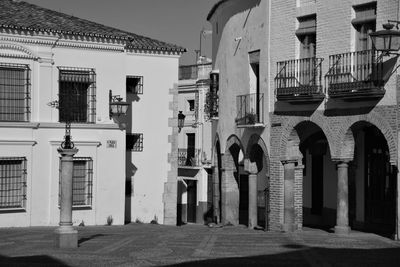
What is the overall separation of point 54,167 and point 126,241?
21.4ft

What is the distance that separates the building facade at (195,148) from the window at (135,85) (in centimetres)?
1244

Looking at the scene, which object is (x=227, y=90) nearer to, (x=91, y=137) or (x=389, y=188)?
(x=91, y=137)

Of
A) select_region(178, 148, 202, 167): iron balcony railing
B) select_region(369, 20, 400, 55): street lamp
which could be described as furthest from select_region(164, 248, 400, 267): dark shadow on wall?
select_region(178, 148, 202, 167): iron balcony railing

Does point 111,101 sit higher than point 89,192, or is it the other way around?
point 111,101

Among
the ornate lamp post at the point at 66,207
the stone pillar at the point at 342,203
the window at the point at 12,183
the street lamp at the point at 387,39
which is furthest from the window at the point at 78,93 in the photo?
the street lamp at the point at 387,39

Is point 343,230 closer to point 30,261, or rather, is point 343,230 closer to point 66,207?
point 66,207

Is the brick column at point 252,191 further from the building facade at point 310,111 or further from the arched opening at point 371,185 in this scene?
the arched opening at point 371,185

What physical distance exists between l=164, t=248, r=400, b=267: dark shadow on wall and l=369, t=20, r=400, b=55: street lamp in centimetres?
471

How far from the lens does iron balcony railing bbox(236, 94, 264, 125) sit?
24750 millimetres

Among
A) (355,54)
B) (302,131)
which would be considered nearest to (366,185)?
(302,131)

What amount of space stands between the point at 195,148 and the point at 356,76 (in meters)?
23.0

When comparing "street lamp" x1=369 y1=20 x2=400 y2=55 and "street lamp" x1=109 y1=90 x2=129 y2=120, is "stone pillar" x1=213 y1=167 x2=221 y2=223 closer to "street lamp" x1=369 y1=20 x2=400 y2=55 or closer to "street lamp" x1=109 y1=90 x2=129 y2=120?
"street lamp" x1=109 y1=90 x2=129 y2=120

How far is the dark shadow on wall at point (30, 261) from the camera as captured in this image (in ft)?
49.9

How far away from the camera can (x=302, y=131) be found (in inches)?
922
